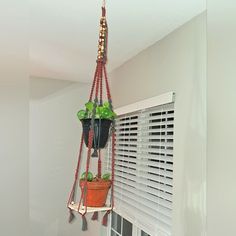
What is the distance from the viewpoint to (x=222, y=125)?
2.74 ft

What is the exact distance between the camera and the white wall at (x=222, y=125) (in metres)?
0.80

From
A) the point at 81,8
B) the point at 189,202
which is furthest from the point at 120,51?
the point at 189,202

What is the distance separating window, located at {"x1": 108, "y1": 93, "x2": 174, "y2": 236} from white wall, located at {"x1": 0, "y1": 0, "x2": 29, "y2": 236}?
26.3 inches

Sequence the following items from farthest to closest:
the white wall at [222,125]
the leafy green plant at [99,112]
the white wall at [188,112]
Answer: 1. the white wall at [188,112]
2. the leafy green plant at [99,112]
3. the white wall at [222,125]

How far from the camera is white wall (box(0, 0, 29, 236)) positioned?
0.98 meters

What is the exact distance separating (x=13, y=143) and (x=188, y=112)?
0.71 m

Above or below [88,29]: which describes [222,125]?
below

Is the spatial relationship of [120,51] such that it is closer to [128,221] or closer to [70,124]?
[70,124]

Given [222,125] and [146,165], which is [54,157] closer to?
[146,165]

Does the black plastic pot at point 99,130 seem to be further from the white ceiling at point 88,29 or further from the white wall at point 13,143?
the white ceiling at point 88,29

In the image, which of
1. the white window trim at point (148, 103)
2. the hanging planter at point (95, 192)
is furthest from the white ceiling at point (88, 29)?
the hanging planter at point (95, 192)

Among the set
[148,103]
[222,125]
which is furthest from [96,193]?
[148,103]

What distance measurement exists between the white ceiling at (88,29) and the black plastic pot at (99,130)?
510 mm

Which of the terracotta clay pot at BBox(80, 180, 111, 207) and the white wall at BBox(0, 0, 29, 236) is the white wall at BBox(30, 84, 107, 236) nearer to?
the white wall at BBox(0, 0, 29, 236)
